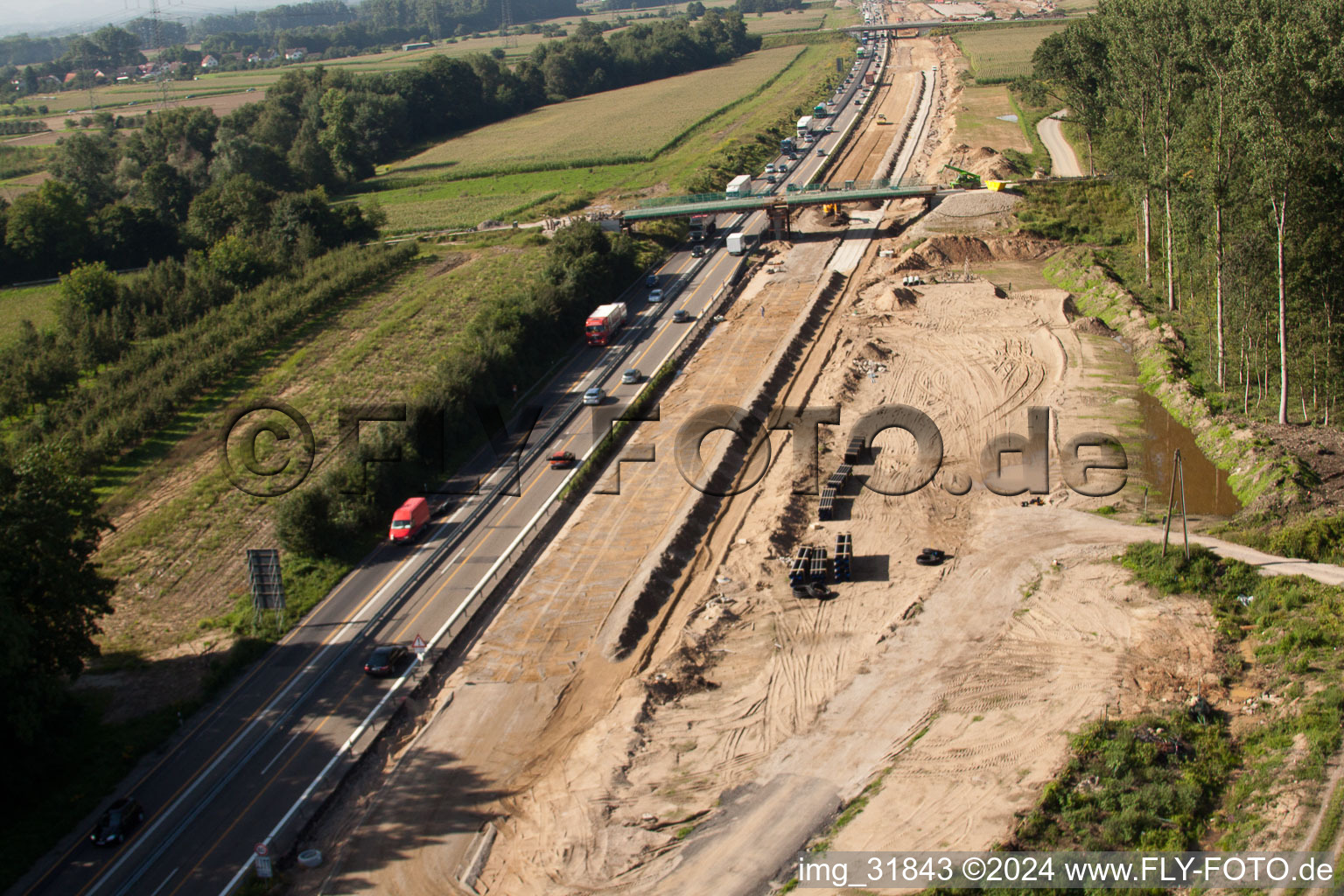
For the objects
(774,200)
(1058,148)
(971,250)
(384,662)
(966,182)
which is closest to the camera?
(384,662)

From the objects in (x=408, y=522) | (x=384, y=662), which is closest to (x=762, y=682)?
(x=384, y=662)

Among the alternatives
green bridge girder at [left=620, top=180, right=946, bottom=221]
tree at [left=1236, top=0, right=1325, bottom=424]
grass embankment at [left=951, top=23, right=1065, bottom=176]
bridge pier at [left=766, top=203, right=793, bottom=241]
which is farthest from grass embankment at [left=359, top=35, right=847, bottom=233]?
tree at [left=1236, top=0, right=1325, bottom=424]

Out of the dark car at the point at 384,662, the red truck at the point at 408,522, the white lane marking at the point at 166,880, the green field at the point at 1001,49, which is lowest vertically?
the white lane marking at the point at 166,880

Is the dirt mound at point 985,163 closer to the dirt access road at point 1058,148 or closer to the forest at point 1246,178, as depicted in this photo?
the dirt access road at point 1058,148

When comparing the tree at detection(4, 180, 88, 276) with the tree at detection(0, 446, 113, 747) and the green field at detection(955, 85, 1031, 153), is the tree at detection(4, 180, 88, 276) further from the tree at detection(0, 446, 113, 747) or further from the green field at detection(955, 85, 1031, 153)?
the green field at detection(955, 85, 1031, 153)

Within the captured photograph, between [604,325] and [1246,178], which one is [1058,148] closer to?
[1246,178]

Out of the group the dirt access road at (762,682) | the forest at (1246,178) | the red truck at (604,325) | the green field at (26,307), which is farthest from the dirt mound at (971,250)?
the green field at (26,307)
